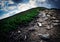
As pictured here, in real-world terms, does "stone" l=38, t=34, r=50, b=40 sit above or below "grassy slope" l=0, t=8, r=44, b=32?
below

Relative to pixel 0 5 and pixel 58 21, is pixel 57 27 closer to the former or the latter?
pixel 58 21

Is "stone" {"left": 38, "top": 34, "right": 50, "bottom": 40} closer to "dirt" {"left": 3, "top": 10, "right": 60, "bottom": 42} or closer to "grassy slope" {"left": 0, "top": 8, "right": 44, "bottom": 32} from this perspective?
"dirt" {"left": 3, "top": 10, "right": 60, "bottom": 42}

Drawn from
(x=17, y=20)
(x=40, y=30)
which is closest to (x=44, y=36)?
(x=40, y=30)

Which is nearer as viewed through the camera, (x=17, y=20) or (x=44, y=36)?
(x=44, y=36)

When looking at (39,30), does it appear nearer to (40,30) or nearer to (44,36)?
(40,30)

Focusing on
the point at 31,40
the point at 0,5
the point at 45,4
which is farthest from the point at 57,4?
the point at 0,5

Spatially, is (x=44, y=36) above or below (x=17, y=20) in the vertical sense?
below

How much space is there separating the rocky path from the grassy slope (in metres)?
0.09

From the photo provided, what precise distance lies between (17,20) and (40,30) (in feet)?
1.38

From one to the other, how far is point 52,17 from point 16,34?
70 centimetres

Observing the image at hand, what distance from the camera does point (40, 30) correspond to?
205cm

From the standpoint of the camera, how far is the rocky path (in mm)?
1936

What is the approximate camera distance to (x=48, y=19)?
2.19m

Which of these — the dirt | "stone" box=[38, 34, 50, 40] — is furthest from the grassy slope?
"stone" box=[38, 34, 50, 40]
